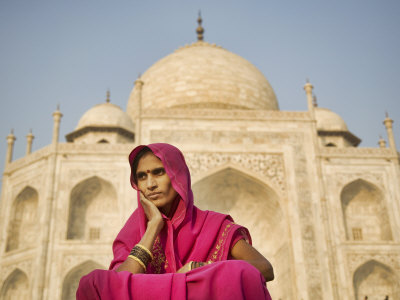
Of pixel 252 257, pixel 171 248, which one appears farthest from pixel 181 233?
pixel 252 257

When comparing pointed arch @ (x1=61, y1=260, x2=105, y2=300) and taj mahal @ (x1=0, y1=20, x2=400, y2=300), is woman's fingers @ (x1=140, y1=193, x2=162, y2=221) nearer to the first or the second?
taj mahal @ (x1=0, y1=20, x2=400, y2=300)

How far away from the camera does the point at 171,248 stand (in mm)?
1823

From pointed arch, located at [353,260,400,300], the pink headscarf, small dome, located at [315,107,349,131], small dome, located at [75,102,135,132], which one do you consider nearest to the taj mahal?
pointed arch, located at [353,260,400,300]

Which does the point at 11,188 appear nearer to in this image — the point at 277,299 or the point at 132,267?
the point at 277,299

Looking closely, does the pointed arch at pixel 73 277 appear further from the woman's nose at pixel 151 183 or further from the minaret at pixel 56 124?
the woman's nose at pixel 151 183

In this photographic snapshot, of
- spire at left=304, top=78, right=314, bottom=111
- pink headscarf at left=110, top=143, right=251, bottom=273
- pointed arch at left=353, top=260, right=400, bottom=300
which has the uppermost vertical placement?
spire at left=304, top=78, right=314, bottom=111

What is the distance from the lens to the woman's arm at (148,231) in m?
1.62

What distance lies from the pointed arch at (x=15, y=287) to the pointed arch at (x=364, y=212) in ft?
27.9

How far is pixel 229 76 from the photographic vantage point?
15.6 metres

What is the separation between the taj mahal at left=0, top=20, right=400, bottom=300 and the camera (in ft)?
36.7

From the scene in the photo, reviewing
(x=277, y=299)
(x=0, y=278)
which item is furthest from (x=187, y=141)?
(x=0, y=278)

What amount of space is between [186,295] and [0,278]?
40.3ft

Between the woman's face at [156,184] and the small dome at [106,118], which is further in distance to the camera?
the small dome at [106,118]

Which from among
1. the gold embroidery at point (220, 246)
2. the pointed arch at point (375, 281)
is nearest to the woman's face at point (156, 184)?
the gold embroidery at point (220, 246)
